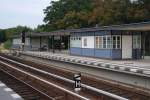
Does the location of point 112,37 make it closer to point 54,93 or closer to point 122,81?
point 122,81

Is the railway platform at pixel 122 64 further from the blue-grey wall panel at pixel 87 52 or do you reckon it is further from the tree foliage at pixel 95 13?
the tree foliage at pixel 95 13

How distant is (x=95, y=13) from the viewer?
193ft

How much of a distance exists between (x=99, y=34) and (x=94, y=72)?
10.4m

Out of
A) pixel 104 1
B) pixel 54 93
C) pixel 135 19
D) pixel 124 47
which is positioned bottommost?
pixel 54 93

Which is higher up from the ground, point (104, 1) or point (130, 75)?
point (104, 1)

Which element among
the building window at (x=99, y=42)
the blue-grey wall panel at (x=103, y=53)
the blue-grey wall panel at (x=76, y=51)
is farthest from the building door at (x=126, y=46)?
the blue-grey wall panel at (x=76, y=51)

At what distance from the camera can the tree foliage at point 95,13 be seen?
5141cm

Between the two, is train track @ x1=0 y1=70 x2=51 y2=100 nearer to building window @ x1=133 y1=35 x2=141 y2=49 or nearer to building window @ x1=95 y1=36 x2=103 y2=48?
building window @ x1=95 y1=36 x2=103 y2=48

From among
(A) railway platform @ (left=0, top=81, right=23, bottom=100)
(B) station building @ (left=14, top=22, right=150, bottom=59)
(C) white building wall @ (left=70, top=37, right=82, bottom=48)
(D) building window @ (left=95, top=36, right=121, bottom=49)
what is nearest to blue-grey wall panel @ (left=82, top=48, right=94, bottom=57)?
(B) station building @ (left=14, top=22, right=150, bottom=59)

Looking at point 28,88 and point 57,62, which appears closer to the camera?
point 28,88

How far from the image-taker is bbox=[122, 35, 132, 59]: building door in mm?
32094

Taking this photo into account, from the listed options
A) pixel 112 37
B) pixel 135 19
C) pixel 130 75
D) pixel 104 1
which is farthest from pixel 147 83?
pixel 104 1

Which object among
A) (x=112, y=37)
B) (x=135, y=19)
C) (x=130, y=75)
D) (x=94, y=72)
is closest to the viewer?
(x=130, y=75)

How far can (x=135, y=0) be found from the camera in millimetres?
53062
